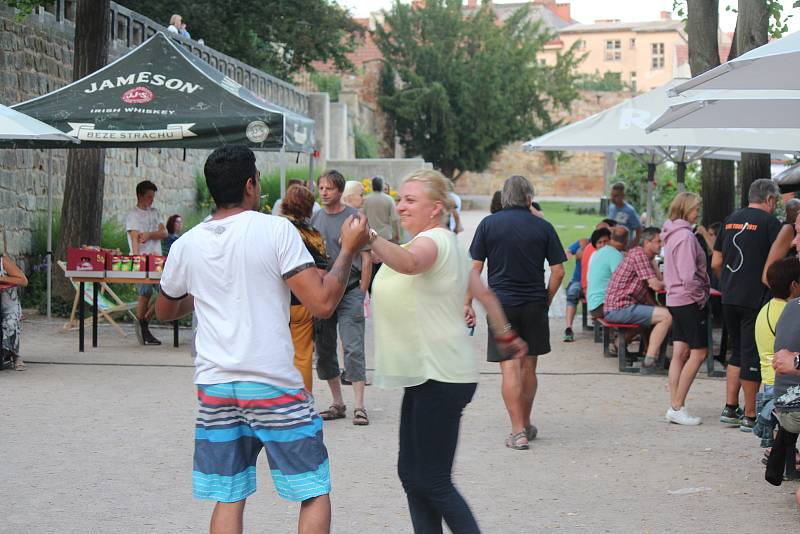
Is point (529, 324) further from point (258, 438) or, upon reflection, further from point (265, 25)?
point (265, 25)

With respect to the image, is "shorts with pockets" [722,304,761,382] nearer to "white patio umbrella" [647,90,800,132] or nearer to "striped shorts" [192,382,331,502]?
"white patio umbrella" [647,90,800,132]

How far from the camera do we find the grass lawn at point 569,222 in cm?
2751

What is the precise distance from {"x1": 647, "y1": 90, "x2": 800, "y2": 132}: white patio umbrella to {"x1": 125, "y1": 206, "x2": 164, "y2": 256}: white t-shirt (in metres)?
5.75

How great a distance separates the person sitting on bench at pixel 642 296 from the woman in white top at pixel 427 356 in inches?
235

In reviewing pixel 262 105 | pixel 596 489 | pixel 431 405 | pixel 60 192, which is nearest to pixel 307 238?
pixel 596 489

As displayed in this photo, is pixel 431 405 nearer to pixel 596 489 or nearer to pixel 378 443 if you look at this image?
pixel 596 489

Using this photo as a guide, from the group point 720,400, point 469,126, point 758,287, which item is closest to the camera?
point 758,287

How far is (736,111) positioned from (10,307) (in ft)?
19.4

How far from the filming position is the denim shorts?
33.3 feet

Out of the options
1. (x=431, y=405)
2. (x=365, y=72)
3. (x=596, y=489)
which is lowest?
(x=596, y=489)

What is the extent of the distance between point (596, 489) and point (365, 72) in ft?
135

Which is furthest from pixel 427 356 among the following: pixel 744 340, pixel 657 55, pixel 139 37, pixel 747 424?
pixel 657 55

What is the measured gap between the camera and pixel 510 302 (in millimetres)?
7152

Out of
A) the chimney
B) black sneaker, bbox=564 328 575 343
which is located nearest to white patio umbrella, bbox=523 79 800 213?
black sneaker, bbox=564 328 575 343
